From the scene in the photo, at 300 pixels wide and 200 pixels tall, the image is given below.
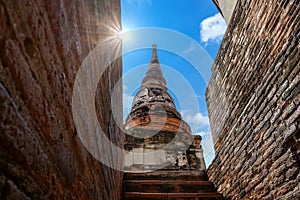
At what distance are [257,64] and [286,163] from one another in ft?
4.23

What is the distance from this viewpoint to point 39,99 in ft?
2.33

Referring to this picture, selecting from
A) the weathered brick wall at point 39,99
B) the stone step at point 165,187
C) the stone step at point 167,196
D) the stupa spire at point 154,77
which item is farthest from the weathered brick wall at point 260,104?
the stupa spire at point 154,77

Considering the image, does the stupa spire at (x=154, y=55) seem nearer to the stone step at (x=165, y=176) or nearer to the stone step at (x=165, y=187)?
the stone step at (x=165, y=176)

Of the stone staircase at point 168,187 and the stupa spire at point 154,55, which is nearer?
the stone staircase at point 168,187

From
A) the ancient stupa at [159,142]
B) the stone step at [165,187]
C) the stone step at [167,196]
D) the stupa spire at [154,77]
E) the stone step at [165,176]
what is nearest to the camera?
the stone step at [167,196]

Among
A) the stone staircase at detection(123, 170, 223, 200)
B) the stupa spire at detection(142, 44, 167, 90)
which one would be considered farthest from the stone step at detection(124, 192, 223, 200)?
the stupa spire at detection(142, 44, 167, 90)

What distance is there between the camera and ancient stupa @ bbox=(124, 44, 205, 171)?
6289mm

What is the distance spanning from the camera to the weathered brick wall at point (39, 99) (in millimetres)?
551

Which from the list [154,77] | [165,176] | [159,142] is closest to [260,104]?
[165,176]

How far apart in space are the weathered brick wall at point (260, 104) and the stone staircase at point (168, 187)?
30cm

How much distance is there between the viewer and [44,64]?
75cm

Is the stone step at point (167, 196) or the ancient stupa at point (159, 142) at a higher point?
the ancient stupa at point (159, 142)

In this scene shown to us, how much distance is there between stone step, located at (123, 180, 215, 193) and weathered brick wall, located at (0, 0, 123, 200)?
3132mm

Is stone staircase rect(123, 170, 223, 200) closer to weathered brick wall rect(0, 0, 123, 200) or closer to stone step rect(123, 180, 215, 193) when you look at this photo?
stone step rect(123, 180, 215, 193)
